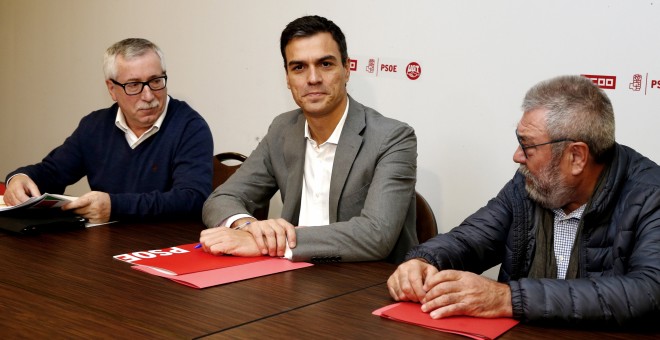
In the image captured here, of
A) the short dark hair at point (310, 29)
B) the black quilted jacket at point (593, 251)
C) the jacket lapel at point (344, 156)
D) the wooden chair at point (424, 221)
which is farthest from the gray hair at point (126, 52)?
the black quilted jacket at point (593, 251)

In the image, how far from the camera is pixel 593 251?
67.3 inches

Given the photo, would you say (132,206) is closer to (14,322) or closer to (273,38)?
(14,322)

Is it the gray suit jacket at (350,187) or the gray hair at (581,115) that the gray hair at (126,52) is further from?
the gray hair at (581,115)

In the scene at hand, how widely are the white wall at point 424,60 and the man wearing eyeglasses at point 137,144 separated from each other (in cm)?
78

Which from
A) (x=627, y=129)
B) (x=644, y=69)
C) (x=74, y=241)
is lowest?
(x=74, y=241)

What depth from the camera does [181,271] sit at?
1656mm

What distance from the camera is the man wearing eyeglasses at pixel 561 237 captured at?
Answer: 4.52 feet

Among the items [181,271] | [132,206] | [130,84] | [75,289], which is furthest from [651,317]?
[130,84]

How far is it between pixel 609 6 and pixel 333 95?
106cm

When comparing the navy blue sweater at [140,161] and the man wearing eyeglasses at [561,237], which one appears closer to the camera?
the man wearing eyeglasses at [561,237]

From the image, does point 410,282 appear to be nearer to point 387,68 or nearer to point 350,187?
point 350,187

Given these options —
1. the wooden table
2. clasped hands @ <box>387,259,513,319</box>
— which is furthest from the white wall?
clasped hands @ <box>387,259,513,319</box>

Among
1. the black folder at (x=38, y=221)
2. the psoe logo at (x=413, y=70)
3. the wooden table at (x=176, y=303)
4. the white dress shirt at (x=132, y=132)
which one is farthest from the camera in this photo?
the psoe logo at (x=413, y=70)

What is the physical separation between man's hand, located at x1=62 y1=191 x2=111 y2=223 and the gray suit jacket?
34 centimetres
